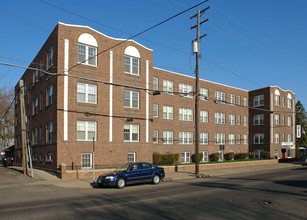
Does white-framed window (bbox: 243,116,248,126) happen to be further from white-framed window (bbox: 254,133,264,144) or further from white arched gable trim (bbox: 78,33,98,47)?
white arched gable trim (bbox: 78,33,98,47)

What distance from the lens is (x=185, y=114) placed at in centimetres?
3716

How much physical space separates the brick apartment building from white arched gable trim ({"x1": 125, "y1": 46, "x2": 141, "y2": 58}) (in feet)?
0.32

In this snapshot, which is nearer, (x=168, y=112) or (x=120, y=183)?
(x=120, y=183)

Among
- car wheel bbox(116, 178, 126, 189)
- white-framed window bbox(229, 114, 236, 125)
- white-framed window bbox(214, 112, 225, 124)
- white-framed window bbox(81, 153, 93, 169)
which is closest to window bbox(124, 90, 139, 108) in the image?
white-framed window bbox(81, 153, 93, 169)

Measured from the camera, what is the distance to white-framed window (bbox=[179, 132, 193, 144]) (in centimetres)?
3631

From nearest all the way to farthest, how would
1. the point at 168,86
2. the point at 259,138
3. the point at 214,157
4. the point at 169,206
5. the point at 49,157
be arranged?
the point at 169,206, the point at 49,157, the point at 168,86, the point at 214,157, the point at 259,138

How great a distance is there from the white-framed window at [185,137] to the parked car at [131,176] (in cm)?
1819

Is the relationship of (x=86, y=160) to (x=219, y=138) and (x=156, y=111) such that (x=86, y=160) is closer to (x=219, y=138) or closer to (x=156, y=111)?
(x=156, y=111)

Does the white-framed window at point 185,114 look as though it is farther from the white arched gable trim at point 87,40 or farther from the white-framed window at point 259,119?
the white arched gable trim at point 87,40

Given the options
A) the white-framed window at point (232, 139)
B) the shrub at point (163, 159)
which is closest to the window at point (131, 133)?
the shrub at point (163, 159)

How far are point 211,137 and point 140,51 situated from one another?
60.5ft

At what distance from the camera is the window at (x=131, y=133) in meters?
26.5

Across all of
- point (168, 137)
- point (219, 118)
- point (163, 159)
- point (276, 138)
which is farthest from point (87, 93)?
point (276, 138)

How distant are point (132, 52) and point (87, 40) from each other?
15.8 feet
